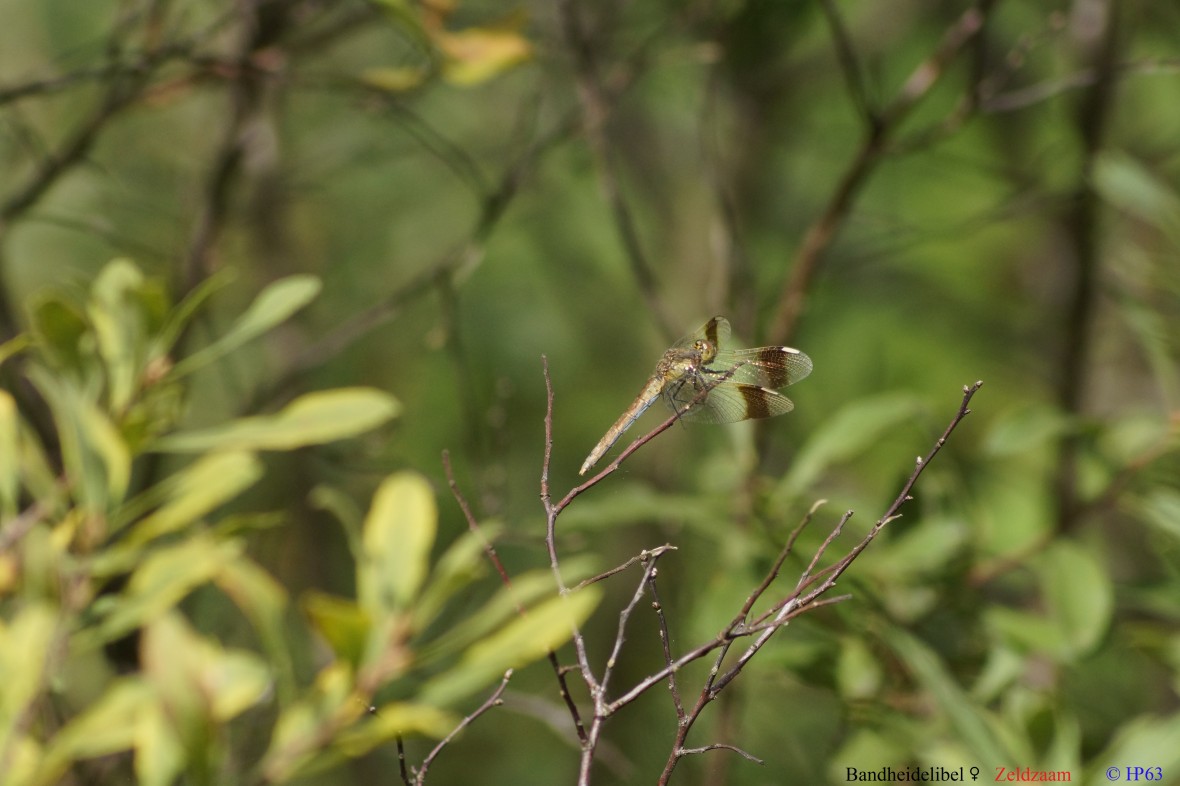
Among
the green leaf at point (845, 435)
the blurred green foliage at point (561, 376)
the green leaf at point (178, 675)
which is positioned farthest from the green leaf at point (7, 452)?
the green leaf at point (845, 435)

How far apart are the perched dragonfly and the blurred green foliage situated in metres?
0.13

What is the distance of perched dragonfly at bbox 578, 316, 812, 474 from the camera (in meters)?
1.36

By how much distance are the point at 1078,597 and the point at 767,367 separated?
0.49 meters

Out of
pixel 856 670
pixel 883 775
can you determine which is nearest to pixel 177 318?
pixel 856 670

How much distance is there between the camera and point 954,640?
1.56 meters

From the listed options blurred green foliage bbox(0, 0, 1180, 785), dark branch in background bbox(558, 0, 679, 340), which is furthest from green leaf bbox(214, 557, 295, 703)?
dark branch in background bbox(558, 0, 679, 340)

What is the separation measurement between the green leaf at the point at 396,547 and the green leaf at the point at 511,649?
0.31ft

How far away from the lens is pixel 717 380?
1.35 meters

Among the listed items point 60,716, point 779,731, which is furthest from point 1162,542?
point 60,716

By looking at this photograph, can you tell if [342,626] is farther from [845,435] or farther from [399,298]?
[845,435]

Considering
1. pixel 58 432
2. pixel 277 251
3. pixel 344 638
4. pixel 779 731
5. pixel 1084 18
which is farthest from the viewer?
pixel 277 251

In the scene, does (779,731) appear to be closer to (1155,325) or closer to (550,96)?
(1155,325)

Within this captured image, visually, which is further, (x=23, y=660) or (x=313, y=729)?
(x=313, y=729)

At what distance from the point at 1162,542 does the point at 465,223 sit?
1976 millimetres
